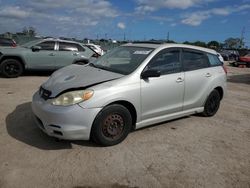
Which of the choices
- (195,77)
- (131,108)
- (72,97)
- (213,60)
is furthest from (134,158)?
(213,60)

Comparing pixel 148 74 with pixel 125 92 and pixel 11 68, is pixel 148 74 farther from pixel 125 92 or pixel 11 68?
pixel 11 68

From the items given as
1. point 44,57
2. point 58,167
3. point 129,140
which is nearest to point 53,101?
point 58,167

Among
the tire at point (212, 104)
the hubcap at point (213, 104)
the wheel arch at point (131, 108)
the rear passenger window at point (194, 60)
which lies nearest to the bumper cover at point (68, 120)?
the wheel arch at point (131, 108)

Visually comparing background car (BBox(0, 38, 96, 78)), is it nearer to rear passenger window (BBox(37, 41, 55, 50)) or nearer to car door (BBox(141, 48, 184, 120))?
rear passenger window (BBox(37, 41, 55, 50))

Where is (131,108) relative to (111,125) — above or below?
above

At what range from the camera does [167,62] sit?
17.5ft

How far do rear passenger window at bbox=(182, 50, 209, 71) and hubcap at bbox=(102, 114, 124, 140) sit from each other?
190 cm

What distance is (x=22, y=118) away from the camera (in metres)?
5.61

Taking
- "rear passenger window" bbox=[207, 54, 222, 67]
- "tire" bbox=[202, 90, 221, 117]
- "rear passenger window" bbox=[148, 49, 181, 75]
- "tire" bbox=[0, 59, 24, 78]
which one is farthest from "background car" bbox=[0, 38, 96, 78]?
"rear passenger window" bbox=[148, 49, 181, 75]

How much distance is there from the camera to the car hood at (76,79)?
4.31m

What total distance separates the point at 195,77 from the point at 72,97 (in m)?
2.74

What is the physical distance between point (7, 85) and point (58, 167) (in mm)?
6064

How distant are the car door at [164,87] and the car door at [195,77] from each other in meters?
0.19

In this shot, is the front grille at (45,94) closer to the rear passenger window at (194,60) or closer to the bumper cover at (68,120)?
the bumper cover at (68,120)
